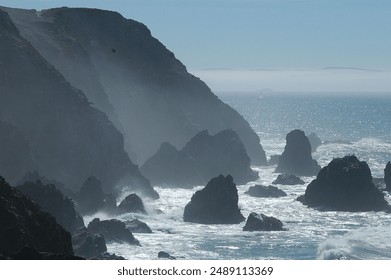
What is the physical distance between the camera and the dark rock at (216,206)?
303 ft

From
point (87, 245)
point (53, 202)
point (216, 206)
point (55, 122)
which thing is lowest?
point (216, 206)

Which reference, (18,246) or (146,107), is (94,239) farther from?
(146,107)

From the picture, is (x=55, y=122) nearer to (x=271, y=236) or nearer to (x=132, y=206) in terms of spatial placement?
(x=132, y=206)

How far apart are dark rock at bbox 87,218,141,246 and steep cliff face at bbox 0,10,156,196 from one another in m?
28.0

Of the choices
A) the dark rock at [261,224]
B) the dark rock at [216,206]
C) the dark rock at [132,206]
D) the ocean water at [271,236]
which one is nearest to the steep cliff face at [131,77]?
the ocean water at [271,236]

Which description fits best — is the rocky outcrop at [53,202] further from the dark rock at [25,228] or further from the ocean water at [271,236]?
the dark rock at [25,228]

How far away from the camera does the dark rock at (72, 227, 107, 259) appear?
63.7m

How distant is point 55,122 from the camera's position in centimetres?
10812

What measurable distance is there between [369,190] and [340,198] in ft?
13.0

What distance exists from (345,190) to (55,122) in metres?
40.0

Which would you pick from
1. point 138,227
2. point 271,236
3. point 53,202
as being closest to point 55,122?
point 138,227

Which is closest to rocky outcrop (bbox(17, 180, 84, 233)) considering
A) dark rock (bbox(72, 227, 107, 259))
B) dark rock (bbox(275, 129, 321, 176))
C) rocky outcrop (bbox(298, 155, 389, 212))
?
dark rock (bbox(72, 227, 107, 259))

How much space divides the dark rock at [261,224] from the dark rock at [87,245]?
24051mm

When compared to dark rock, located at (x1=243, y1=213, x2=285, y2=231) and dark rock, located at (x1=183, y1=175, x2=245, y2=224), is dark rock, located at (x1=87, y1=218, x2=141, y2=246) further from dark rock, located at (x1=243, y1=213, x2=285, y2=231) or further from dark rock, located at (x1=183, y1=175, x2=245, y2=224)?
dark rock, located at (x1=183, y1=175, x2=245, y2=224)
